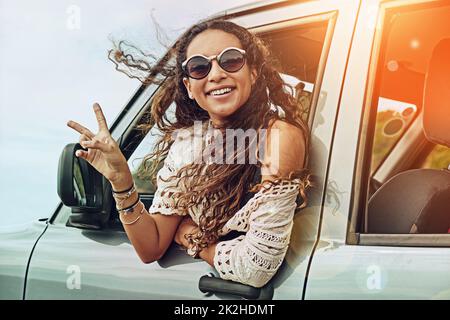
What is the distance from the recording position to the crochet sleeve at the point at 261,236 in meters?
2.20

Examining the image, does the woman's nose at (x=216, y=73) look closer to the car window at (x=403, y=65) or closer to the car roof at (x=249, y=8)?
the car roof at (x=249, y=8)

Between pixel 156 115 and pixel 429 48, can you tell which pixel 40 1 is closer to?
pixel 156 115

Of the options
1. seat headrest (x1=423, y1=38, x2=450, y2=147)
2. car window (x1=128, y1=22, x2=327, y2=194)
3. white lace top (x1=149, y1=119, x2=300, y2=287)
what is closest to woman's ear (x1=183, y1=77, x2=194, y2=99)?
car window (x1=128, y1=22, x2=327, y2=194)

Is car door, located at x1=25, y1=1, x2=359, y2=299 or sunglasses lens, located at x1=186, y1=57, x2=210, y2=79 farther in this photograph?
sunglasses lens, located at x1=186, y1=57, x2=210, y2=79

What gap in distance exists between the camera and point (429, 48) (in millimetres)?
2627

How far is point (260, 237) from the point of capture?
2225 mm

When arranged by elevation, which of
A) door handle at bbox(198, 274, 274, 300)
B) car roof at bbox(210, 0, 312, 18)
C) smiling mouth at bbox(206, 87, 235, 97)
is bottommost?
door handle at bbox(198, 274, 274, 300)

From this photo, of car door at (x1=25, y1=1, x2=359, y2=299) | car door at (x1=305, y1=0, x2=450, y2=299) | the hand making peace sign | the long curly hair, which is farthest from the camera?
the hand making peace sign

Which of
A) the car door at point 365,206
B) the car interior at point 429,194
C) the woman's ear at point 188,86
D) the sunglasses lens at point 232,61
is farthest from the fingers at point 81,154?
the car interior at point 429,194

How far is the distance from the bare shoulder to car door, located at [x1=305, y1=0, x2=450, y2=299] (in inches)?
3.8

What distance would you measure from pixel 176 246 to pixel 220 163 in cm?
27

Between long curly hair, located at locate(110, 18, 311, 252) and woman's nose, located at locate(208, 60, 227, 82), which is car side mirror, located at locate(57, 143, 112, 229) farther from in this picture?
woman's nose, located at locate(208, 60, 227, 82)

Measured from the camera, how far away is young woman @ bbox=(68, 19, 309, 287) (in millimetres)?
2221
